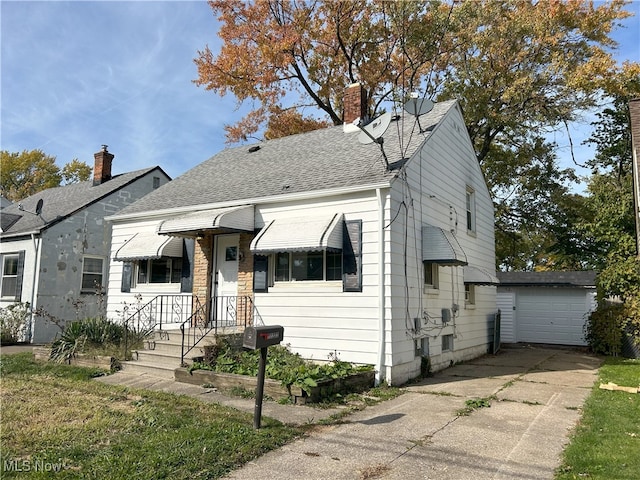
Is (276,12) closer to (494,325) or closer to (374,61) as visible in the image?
(374,61)

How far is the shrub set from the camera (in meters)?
14.9

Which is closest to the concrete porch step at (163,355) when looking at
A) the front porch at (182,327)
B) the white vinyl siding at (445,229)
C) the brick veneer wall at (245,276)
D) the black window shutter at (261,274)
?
the front porch at (182,327)

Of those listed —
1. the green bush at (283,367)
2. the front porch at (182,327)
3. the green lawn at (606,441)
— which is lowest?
the green lawn at (606,441)

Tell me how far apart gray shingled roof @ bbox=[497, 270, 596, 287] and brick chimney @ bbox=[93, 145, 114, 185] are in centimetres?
1764

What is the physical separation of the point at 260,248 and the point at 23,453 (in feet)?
18.5

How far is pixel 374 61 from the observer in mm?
22047

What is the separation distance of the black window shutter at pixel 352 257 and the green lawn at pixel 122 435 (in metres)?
3.53

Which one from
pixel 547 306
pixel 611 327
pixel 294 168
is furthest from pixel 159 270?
pixel 547 306

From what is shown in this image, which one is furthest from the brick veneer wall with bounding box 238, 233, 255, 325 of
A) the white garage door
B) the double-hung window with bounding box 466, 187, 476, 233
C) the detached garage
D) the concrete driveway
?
the white garage door

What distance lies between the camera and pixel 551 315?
19406 millimetres

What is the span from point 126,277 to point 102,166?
908 cm

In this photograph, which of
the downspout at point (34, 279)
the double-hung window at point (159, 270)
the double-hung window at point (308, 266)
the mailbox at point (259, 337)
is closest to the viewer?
the mailbox at point (259, 337)

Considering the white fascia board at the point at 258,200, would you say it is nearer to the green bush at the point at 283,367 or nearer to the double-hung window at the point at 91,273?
the green bush at the point at 283,367

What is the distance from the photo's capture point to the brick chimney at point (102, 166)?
20.0 meters
